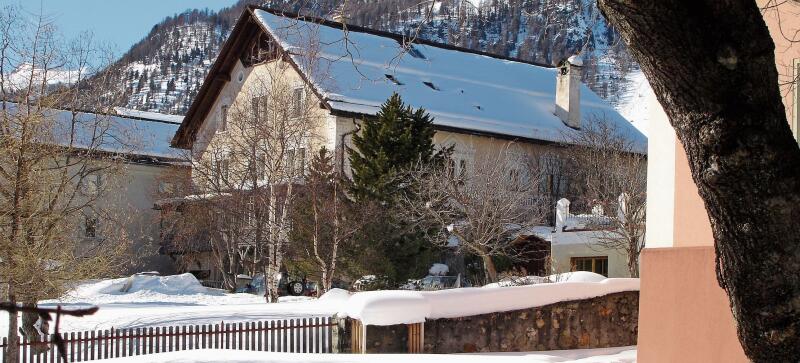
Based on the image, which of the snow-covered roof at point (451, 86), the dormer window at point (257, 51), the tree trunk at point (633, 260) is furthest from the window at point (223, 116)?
the tree trunk at point (633, 260)

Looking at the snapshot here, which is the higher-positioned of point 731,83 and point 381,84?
point 381,84

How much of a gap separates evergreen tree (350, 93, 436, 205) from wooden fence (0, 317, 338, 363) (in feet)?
40.7

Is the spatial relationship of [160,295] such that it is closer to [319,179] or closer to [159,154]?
[319,179]

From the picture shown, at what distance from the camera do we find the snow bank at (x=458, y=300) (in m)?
15.5

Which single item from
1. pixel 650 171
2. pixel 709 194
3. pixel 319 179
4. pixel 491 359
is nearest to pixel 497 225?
pixel 319 179

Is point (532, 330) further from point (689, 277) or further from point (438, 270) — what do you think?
point (438, 270)

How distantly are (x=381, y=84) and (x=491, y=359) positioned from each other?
88.1 ft

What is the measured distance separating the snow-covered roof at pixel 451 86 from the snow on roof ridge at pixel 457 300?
17667 mm

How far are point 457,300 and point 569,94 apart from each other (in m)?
29.3

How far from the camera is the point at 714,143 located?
397 cm

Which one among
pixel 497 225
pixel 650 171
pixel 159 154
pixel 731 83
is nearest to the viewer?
pixel 731 83

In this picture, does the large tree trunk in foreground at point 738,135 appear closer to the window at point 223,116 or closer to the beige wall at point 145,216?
the window at point 223,116

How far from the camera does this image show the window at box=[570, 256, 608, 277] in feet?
109

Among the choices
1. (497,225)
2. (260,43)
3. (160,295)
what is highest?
(260,43)
